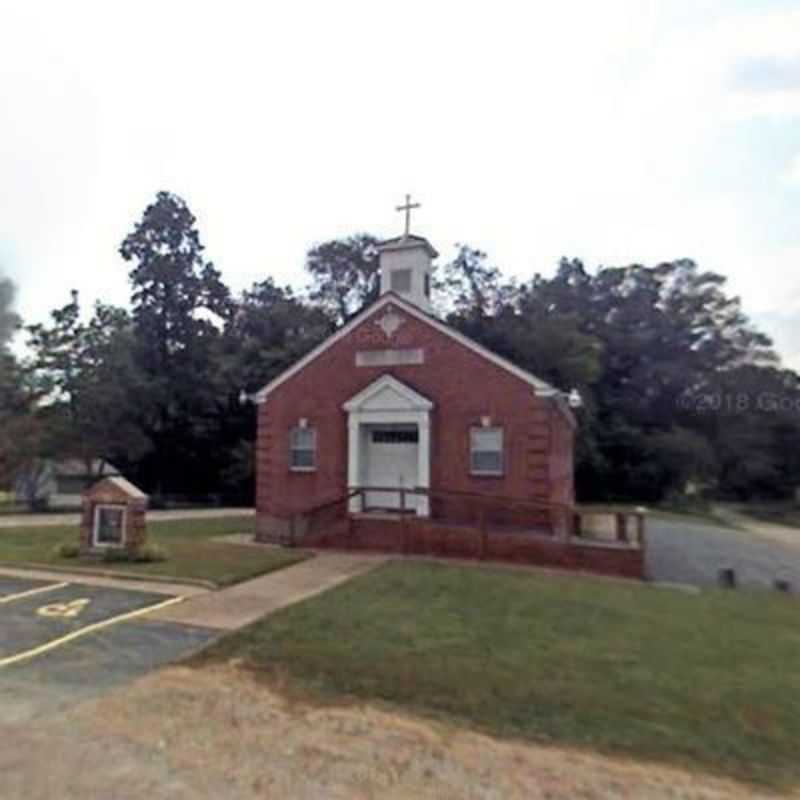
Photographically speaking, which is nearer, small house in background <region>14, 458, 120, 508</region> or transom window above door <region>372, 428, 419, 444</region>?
transom window above door <region>372, 428, 419, 444</region>

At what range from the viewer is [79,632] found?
8.74m

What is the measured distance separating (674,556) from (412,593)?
34.4 ft

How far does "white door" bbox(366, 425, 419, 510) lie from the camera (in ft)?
61.3

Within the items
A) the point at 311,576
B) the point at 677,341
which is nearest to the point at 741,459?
the point at 677,341

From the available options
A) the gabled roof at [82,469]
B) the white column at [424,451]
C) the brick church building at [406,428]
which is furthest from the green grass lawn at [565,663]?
the gabled roof at [82,469]

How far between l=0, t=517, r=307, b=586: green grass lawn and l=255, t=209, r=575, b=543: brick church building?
1817 millimetres

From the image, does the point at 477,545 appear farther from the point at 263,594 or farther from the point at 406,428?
the point at 263,594

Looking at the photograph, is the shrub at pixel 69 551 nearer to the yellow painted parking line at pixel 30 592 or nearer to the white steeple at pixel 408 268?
the yellow painted parking line at pixel 30 592

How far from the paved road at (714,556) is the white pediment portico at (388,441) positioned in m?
5.69

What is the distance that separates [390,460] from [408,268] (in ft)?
16.6

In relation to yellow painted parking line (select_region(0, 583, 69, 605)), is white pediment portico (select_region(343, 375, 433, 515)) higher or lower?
higher

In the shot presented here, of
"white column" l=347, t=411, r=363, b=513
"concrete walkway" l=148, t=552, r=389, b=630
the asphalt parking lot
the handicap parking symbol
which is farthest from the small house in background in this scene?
the handicap parking symbol

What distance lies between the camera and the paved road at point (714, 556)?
1617 centimetres

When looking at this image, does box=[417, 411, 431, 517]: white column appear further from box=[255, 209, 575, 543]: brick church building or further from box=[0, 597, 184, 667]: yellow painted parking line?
box=[0, 597, 184, 667]: yellow painted parking line
